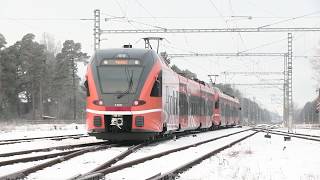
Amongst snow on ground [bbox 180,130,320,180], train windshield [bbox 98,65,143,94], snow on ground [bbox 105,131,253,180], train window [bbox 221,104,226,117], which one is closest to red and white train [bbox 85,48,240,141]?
train windshield [bbox 98,65,143,94]

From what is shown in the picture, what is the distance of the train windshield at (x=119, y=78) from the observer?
20328 millimetres

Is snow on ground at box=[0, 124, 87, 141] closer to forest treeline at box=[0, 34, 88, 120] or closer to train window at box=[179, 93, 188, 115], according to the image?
train window at box=[179, 93, 188, 115]

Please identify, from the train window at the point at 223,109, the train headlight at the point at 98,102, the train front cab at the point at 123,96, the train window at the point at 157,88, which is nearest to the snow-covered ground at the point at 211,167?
the train front cab at the point at 123,96

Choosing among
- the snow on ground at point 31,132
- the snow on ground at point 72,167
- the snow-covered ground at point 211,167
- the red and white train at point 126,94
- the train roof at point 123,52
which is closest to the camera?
the snow on ground at point 72,167

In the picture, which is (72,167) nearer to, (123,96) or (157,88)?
(123,96)

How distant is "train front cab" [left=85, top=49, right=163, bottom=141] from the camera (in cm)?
2008

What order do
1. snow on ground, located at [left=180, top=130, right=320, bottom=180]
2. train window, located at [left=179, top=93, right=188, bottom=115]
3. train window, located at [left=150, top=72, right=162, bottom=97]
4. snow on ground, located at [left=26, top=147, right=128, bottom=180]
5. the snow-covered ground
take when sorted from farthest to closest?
train window, located at [left=179, top=93, right=188, bottom=115], train window, located at [left=150, top=72, right=162, bottom=97], snow on ground, located at [left=180, top=130, right=320, bottom=180], the snow-covered ground, snow on ground, located at [left=26, top=147, right=128, bottom=180]

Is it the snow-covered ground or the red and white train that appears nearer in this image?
the snow-covered ground

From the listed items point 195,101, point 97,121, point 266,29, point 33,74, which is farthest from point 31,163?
point 33,74

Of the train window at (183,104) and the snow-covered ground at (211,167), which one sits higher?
the train window at (183,104)

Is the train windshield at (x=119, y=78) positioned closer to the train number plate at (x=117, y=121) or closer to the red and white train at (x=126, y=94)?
the red and white train at (x=126, y=94)

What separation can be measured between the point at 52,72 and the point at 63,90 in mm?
3618

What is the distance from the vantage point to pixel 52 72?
90.8 metres

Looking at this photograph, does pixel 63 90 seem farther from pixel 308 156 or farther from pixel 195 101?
pixel 308 156
